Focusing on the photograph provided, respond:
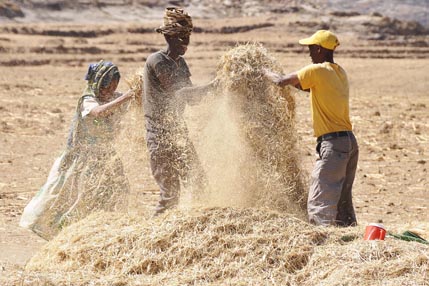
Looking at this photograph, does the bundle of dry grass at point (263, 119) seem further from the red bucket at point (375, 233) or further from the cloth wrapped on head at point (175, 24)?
the red bucket at point (375, 233)

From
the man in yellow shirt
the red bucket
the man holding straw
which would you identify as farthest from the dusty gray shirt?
the red bucket

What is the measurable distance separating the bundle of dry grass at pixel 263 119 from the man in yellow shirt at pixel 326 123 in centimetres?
38

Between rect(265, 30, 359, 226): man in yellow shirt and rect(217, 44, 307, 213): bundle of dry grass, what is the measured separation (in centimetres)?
38

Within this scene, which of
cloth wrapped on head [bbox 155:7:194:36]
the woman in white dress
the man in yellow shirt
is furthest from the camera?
the woman in white dress

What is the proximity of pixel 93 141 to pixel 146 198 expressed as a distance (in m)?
2.78

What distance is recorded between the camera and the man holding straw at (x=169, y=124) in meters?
7.80

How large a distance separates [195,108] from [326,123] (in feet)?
4.05

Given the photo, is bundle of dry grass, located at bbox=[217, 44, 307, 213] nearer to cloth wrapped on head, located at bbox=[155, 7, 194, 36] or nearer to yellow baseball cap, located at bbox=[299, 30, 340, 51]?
cloth wrapped on head, located at bbox=[155, 7, 194, 36]

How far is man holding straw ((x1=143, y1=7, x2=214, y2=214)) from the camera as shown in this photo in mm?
7801

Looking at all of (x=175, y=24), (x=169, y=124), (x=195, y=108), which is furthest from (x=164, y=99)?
(x=175, y=24)

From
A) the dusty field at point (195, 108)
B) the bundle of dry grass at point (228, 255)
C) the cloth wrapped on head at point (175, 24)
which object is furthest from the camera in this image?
the dusty field at point (195, 108)

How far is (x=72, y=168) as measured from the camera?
26.8 feet

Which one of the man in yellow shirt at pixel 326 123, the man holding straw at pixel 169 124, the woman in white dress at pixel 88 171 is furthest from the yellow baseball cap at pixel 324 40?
the woman in white dress at pixel 88 171

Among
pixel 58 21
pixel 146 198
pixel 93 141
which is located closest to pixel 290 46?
pixel 58 21
